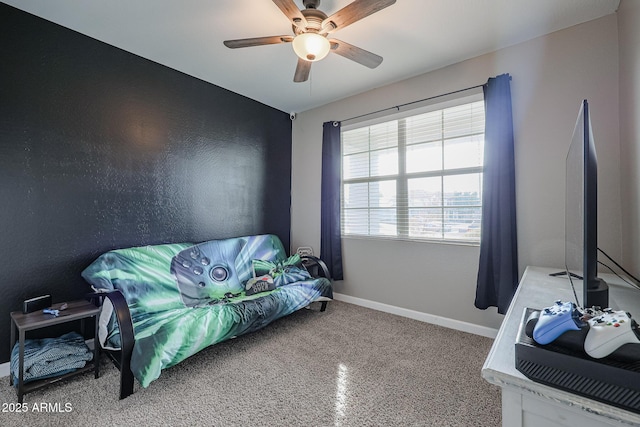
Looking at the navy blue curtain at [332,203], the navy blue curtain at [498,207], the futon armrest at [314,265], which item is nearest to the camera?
Result: the navy blue curtain at [498,207]

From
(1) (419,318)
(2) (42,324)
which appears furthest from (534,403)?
(2) (42,324)

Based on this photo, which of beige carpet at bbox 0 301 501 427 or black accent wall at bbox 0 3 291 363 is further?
black accent wall at bbox 0 3 291 363

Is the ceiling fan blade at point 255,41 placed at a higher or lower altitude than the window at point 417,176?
higher

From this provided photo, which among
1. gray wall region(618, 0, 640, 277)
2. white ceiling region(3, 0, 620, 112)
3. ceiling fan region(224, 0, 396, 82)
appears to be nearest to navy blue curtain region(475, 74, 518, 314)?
white ceiling region(3, 0, 620, 112)

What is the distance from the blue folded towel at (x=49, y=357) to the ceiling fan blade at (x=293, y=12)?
8.37 feet

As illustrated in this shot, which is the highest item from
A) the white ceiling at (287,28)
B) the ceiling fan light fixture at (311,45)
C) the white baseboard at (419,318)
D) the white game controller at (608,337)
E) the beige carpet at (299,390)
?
the white ceiling at (287,28)

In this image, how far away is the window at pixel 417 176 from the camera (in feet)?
8.68

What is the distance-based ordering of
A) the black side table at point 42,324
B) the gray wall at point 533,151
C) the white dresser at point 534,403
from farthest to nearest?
the gray wall at point 533,151 → the black side table at point 42,324 → the white dresser at point 534,403

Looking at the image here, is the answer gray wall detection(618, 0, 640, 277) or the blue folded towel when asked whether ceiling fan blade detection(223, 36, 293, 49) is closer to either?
gray wall detection(618, 0, 640, 277)

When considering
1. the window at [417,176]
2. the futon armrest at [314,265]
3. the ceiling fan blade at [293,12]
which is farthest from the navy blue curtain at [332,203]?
the ceiling fan blade at [293,12]

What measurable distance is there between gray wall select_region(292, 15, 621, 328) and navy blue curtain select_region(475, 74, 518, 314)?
10 centimetres

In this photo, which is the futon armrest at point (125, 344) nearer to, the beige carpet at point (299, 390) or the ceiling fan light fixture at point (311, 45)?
the beige carpet at point (299, 390)

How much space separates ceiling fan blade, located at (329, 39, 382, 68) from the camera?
1.94m

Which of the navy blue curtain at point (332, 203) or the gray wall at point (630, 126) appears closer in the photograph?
the gray wall at point (630, 126)
